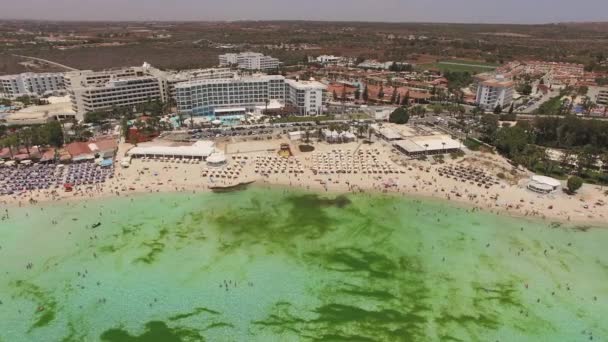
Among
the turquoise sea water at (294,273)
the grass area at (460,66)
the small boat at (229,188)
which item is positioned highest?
the grass area at (460,66)

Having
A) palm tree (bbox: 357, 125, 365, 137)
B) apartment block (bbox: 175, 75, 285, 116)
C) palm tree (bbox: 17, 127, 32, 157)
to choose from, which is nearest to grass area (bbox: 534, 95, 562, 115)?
palm tree (bbox: 357, 125, 365, 137)

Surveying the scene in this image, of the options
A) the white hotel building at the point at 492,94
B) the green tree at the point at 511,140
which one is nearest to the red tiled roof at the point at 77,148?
the green tree at the point at 511,140

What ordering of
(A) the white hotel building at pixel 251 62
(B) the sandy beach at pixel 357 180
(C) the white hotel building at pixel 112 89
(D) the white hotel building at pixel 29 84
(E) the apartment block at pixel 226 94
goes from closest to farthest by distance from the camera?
1. (B) the sandy beach at pixel 357 180
2. (C) the white hotel building at pixel 112 89
3. (E) the apartment block at pixel 226 94
4. (D) the white hotel building at pixel 29 84
5. (A) the white hotel building at pixel 251 62

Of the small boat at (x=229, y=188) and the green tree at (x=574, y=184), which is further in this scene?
the small boat at (x=229, y=188)

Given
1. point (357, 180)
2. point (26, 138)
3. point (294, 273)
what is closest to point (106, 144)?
point (26, 138)

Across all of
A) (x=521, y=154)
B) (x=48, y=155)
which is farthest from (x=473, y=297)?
(x=48, y=155)

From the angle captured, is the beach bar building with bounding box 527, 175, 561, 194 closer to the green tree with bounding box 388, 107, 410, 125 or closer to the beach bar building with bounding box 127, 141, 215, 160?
the green tree with bounding box 388, 107, 410, 125

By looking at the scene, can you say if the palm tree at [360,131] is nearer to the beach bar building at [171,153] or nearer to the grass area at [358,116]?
the grass area at [358,116]

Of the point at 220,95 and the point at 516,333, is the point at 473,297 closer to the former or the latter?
the point at 516,333

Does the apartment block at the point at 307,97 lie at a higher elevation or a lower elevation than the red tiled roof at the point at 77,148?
higher
